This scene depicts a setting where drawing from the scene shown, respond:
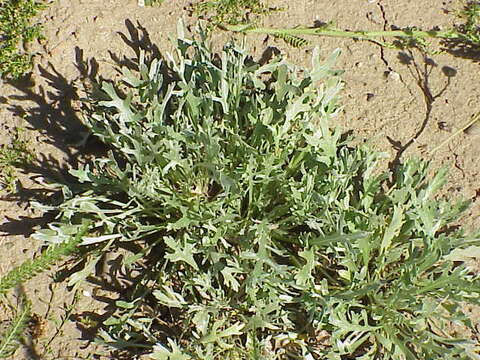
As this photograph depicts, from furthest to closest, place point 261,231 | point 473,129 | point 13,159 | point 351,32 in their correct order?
point 351,32
point 473,129
point 13,159
point 261,231

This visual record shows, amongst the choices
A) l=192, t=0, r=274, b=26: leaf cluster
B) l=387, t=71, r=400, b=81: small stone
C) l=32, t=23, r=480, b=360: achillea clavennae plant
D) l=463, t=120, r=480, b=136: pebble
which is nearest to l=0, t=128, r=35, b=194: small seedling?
l=32, t=23, r=480, b=360: achillea clavennae plant

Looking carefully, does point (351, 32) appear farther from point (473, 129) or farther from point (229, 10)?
point (473, 129)

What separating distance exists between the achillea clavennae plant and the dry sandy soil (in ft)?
0.71

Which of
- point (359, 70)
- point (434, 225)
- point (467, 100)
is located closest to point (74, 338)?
point (434, 225)

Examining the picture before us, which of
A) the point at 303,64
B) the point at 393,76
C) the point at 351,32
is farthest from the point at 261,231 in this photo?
the point at 351,32

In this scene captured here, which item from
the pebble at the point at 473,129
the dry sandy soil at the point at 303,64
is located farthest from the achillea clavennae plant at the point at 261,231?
the pebble at the point at 473,129

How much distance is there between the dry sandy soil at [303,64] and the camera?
3107mm

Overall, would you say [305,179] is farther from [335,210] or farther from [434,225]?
[434,225]

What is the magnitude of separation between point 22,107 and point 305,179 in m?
1.49

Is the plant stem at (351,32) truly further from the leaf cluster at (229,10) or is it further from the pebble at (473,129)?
the pebble at (473,129)

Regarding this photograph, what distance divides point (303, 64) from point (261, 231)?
44.6 inches

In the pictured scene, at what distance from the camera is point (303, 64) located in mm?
3377

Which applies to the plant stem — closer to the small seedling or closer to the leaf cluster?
the leaf cluster

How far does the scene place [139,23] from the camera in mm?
3451
